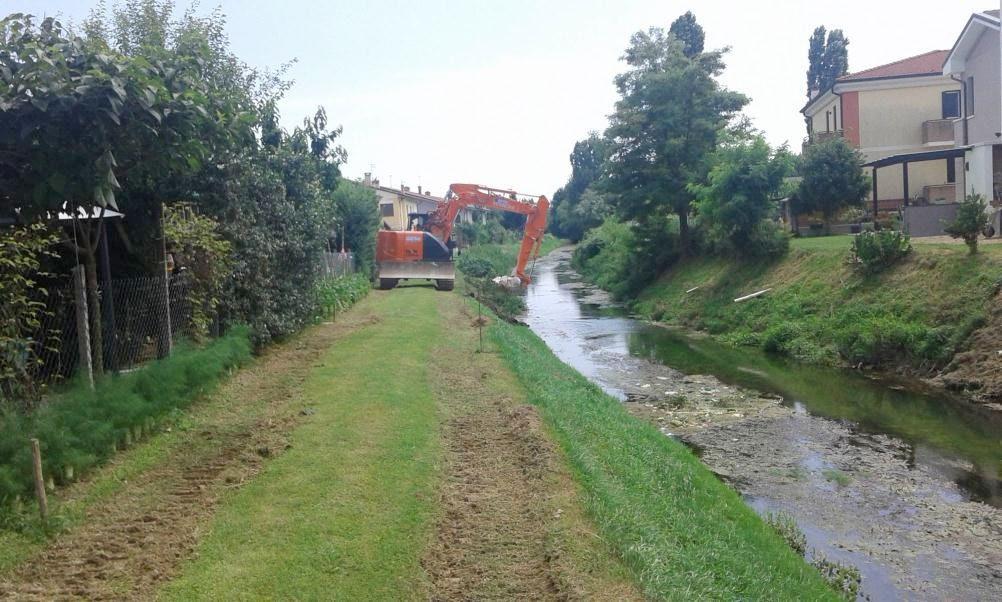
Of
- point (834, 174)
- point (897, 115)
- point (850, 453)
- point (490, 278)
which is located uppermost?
point (897, 115)

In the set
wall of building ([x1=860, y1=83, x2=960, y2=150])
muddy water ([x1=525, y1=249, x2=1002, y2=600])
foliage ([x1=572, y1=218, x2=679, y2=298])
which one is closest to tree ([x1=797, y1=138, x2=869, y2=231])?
wall of building ([x1=860, y1=83, x2=960, y2=150])

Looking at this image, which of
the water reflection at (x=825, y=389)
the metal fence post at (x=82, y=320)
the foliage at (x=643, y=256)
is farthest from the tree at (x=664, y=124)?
the metal fence post at (x=82, y=320)

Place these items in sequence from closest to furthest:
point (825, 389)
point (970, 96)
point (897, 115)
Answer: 1. point (825, 389)
2. point (970, 96)
3. point (897, 115)

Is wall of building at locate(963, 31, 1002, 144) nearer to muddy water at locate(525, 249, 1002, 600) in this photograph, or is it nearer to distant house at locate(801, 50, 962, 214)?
distant house at locate(801, 50, 962, 214)

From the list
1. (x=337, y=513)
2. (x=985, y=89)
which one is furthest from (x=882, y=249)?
(x=337, y=513)

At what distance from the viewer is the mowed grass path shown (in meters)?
5.61

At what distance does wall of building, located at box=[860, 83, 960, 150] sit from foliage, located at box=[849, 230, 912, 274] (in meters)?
17.6

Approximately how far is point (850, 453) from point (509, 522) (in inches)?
307

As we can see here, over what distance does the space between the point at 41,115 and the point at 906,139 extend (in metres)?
37.9

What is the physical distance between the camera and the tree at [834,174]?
29.4 m

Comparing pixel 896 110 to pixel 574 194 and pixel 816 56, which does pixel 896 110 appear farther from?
pixel 574 194

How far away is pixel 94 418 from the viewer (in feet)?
26.6

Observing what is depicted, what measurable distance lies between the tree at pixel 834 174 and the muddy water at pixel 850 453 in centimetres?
999

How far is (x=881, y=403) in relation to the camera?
15.6 metres
